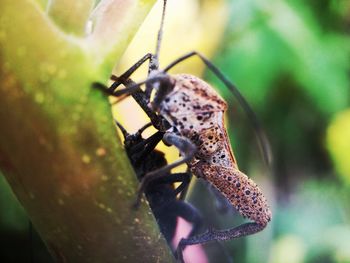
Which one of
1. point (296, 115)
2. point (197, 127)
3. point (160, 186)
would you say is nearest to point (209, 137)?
point (197, 127)

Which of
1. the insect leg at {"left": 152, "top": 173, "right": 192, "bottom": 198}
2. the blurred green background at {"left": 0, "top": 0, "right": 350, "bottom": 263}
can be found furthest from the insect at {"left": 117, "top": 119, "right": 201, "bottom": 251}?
the blurred green background at {"left": 0, "top": 0, "right": 350, "bottom": 263}

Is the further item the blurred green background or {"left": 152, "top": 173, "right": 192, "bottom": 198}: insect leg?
the blurred green background

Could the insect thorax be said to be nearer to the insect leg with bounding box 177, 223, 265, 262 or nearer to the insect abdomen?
the insect abdomen

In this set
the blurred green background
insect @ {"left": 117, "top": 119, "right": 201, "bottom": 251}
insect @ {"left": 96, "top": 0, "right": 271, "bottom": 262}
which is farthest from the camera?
the blurred green background

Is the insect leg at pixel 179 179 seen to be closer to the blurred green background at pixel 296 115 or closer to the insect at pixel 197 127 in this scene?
the insect at pixel 197 127

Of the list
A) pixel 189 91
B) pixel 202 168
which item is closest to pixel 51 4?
pixel 189 91

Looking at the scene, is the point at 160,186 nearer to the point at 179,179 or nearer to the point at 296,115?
the point at 179,179

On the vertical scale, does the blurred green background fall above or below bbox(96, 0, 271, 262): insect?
below
